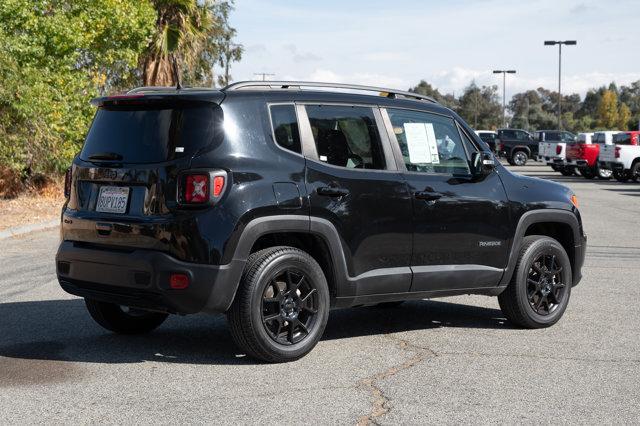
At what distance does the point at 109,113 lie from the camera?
22.4ft

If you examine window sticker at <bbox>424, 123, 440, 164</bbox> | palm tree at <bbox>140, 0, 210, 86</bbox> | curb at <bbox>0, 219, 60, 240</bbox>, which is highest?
palm tree at <bbox>140, 0, 210, 86</bbox>

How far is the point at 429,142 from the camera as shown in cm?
741

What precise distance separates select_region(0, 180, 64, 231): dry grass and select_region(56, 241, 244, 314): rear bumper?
9.89 meters

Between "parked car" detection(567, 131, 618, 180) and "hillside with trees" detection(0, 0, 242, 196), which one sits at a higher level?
"hillside with trees" detection(0, 0, 242, 196)

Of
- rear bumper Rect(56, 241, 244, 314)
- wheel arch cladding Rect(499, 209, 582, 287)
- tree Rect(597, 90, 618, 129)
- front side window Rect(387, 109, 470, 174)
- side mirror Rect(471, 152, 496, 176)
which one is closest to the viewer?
rear bumper Rect(56, 241, 244, 314)

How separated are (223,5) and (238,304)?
54.0 m

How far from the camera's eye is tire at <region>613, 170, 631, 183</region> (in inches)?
1442

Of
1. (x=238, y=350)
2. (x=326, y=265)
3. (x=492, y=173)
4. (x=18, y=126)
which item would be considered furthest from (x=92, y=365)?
(x=18, y=126)

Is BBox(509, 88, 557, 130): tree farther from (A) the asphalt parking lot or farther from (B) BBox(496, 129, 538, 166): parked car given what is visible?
(A) the asphalt parking lot

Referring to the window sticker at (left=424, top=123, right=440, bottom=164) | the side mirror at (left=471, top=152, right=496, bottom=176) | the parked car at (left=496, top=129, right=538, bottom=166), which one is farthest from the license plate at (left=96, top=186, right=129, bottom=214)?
the parked car at (left=496, top=129, right=538, bottom=166)

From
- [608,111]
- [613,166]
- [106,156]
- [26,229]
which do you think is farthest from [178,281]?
[608,111]

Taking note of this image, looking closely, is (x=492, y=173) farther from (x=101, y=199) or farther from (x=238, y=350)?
(x=101, y=199)

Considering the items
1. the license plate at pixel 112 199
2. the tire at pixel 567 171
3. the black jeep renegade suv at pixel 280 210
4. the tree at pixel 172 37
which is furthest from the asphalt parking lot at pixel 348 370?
the tire at pixel 567 171

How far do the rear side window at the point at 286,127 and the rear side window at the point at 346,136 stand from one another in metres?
0.13
